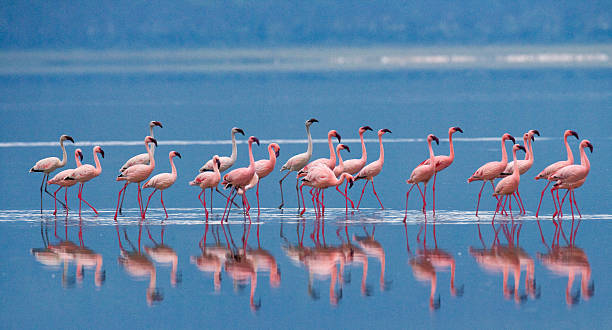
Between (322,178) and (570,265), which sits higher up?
(322,178)

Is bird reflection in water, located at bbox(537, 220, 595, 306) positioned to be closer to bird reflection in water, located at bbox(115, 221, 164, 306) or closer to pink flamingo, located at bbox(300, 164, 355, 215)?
pink flamingo, located at bbox(300, 164, 355, 215)

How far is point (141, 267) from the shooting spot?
34.6 feet

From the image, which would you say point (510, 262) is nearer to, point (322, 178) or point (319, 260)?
point (319, 260)

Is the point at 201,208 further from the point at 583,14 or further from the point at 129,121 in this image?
the point at 583,14

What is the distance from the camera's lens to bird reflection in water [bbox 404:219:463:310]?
9.36 m

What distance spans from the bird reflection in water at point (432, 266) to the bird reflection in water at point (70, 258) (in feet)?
9.44

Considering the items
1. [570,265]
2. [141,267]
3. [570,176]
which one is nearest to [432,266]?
[570,265]

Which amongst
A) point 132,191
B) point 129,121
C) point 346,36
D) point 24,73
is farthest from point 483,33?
point 132,191

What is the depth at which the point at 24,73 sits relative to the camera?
126 metres

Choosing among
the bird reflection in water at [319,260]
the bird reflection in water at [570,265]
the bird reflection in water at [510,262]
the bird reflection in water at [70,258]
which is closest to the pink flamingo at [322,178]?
the bird reflection in water at [319,260]

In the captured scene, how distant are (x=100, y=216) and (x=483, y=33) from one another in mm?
159716

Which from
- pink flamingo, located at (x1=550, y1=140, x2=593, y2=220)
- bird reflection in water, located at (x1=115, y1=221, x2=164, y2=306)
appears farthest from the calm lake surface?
pink flamingo, located at (x1=550, y1=140, x2=593, y2=220)

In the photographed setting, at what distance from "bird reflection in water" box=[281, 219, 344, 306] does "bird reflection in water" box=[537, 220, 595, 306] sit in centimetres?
190

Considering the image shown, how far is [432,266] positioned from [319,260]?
1.12m
